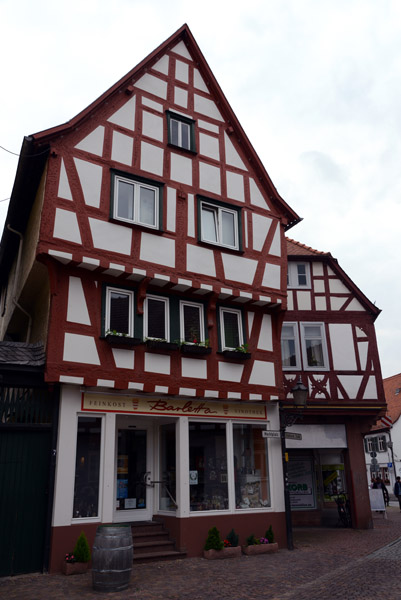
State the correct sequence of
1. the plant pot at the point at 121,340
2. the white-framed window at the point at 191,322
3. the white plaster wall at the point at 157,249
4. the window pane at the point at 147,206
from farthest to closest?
the white-framed window at the point at 191,322
the window pane at the point at 147,206
the white plaster wall at the point at 157,249
the plant pot at the point at 121,340

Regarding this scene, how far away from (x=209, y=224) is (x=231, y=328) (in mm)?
3113

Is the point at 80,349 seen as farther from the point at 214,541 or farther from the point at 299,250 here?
the point at 299,250

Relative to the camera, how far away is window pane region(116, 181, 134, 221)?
13.9 meters

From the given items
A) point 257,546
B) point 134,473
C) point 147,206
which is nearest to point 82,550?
point 134,473

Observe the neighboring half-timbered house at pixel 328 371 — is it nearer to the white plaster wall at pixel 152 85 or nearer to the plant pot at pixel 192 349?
the plant pot at pixel 192 349

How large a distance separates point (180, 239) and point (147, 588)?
8.46m

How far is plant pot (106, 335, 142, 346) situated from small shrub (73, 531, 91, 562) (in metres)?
4.21

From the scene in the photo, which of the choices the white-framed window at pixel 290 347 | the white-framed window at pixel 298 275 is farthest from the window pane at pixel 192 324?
the white-framed window at pixel 298 275

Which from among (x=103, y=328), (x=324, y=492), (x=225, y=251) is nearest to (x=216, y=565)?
(x=103, y=328)

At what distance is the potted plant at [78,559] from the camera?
10688mm

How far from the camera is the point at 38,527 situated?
11125 millimetres

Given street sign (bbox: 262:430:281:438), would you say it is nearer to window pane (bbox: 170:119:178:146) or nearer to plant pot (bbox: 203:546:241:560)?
plant pot (bbox: 203:546:241:560)

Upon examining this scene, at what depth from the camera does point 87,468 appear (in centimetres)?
1206

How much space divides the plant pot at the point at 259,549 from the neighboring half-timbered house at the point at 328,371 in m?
5.54
